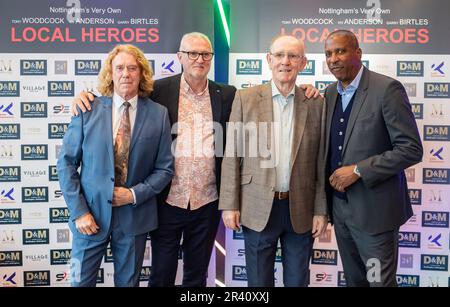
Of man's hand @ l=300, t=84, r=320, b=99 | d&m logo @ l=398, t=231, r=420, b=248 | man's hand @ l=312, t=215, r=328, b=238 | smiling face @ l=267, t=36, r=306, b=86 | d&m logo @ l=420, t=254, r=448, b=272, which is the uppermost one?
smiling face @ l=267, t=36, r=306, b=86

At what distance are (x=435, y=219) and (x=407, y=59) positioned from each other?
4.56 ft

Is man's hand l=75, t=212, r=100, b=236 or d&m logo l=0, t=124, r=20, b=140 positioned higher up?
d&m logo l=0, t=124, r=20, b=140

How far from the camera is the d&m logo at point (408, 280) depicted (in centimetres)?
383

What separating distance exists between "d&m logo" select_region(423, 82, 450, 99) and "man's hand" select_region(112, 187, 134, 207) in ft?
8.51

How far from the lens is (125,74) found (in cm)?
274

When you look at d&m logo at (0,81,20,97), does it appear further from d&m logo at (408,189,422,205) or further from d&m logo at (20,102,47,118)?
d&m logo at (408,189,422,205)

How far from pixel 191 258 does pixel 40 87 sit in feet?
6.23

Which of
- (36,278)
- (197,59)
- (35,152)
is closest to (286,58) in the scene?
(197,59)

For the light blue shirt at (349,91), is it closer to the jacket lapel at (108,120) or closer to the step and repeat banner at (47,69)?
the step and repeat banner at (47,69)

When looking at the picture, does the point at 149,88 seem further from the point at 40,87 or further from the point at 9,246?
the point at 9,246

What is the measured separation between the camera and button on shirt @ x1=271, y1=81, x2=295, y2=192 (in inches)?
A: 111

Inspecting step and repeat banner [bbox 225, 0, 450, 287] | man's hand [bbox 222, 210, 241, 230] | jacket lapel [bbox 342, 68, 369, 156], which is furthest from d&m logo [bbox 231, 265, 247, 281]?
jacket lapel [bbox 342, 68, 369, 156]

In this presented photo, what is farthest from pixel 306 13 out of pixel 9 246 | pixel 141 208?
pixel 9 246

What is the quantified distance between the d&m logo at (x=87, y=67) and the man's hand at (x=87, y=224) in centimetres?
144
